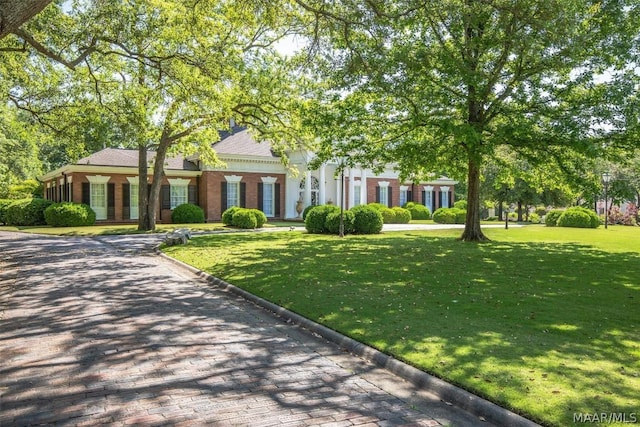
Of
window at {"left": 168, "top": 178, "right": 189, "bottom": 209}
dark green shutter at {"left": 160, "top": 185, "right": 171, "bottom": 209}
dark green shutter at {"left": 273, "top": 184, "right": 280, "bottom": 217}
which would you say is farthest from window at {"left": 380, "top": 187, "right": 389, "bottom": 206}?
dark green shutter at {"left": 160, "top": 185, "right": 171, "bottom": 209}

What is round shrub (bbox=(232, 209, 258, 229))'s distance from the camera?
90.7 feet

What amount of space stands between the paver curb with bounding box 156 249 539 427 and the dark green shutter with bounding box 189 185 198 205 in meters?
27.5

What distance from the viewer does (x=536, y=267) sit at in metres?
12.1

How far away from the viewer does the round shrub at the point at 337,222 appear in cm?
2297

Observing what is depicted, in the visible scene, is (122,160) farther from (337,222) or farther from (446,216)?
(446,216)

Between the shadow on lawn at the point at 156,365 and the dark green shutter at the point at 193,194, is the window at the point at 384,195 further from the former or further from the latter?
the shadow on lawn at the point at 156,365

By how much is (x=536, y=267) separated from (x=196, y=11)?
12.7 meters

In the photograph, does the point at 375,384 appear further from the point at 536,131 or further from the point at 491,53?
the point at 491,53

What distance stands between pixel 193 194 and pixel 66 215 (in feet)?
28.4

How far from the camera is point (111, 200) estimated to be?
31141 millimetres

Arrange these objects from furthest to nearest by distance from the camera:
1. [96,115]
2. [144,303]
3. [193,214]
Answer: [193,214], [96,115], [144,303]

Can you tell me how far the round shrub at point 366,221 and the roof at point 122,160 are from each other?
15.6 metres

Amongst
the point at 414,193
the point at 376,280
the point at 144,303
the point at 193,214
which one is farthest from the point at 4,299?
the point at 414,193

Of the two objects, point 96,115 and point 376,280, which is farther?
point 96,115
